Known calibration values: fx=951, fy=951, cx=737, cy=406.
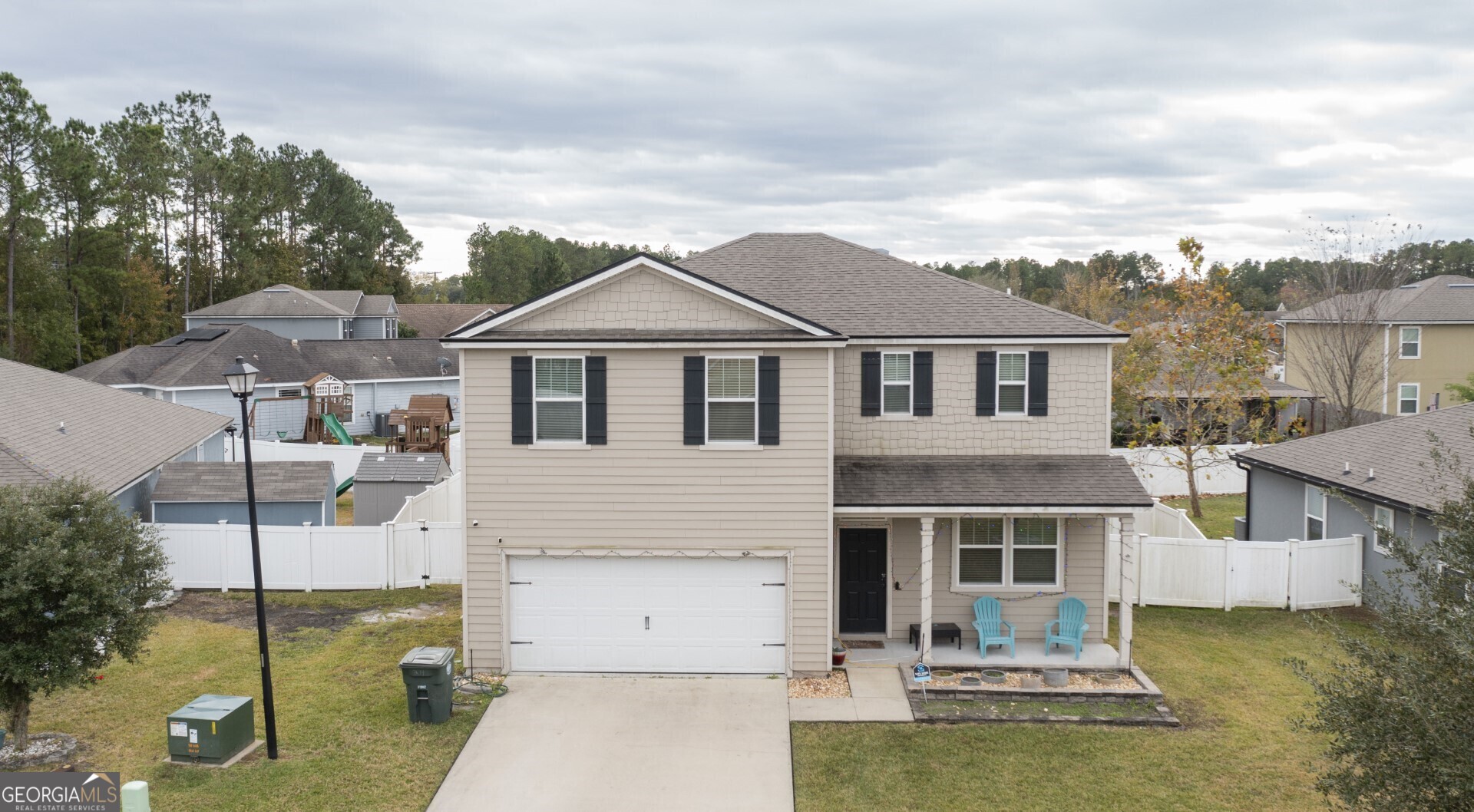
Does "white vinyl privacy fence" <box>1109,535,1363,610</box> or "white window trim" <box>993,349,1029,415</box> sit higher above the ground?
"white window trim" <box>993,349,1029,415</box>

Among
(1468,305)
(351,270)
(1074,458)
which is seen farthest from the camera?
(351,270)

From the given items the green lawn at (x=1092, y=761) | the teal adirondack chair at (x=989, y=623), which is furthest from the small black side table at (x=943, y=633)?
the green lawn at (x=1092, y=761)

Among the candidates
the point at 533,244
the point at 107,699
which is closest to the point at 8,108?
the point at 107,699

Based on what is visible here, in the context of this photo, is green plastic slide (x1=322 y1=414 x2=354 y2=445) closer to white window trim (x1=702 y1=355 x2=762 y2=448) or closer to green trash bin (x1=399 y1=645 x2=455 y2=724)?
green trash bin (x1=399 y1=645 x2=455 y2=724)

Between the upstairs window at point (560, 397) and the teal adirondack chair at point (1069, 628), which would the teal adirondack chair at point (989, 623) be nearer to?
Result: the teal adirondack chair at point (1069, 628)

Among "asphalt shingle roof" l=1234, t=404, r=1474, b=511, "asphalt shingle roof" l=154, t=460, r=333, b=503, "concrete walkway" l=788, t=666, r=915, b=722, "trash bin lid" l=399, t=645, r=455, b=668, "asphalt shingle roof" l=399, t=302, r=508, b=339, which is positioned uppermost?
"asphalt shingle roof" l=399, t=302, r=508, b=339

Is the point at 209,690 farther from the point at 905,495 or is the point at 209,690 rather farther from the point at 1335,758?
the point at 1335,758

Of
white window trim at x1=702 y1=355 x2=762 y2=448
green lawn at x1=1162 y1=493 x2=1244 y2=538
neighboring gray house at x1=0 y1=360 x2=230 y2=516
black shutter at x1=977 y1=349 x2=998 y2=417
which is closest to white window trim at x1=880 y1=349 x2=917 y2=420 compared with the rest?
black shutter at x1=977 y1=349 x2=998 y2=417
